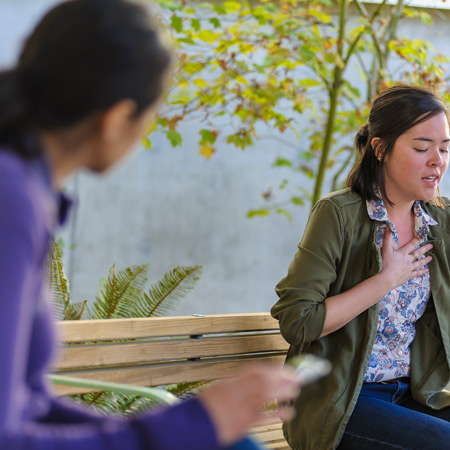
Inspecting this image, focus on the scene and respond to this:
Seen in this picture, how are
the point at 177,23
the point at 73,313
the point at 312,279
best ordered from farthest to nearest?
the point at 177,23 → the point at 73,313 → the point at 312,279

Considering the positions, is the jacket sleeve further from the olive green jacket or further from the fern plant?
the fern plant

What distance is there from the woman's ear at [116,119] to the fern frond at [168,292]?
2186 millimetres

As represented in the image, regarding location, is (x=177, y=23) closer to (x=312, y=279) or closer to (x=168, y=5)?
(x=168, y=5)

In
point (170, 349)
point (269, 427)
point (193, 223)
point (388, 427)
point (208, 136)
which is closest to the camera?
point (388, 427)

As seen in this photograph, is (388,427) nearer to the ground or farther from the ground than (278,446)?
farther from the ground

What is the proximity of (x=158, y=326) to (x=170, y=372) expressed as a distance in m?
0.16

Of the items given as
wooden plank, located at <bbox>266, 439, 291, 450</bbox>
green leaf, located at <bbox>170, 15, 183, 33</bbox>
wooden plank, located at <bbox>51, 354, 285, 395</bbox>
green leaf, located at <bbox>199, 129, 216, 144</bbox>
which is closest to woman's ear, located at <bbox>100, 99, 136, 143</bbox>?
wooden plank, located at <bbox>51, 354, 285, 395</bbox>

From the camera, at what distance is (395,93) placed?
7.36ft

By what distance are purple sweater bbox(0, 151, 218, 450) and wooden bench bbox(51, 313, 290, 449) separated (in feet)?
3.87

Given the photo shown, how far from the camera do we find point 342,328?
7.03ft

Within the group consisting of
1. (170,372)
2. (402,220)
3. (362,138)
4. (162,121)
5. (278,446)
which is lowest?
(278,446)

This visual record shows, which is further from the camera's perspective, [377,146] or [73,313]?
[73,313]

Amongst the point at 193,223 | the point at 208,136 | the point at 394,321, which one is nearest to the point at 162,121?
the point at 208,136

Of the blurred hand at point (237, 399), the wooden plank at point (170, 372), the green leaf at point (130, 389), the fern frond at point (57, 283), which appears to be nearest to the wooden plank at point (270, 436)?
the wooden plank at point (170, 372)
